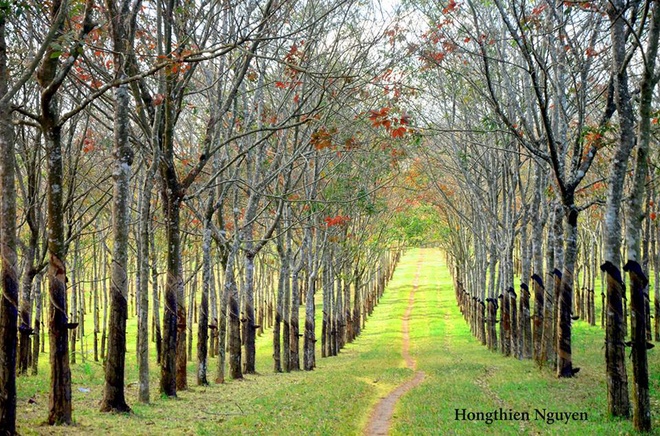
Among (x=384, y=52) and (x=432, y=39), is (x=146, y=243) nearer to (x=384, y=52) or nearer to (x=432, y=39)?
(x=384, y=52)

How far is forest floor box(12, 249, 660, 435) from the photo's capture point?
35.8 ft

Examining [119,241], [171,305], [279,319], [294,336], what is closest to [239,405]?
[171,305]

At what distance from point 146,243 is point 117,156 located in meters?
3.59

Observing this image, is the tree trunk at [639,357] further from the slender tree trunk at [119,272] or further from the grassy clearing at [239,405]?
the slender tree trunk at [119,272]

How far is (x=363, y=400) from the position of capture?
16.7m

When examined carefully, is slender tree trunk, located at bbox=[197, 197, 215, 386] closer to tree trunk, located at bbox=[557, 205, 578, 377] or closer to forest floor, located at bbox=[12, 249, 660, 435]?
forest floor, located at bbox=[12, 249, 660, 435]

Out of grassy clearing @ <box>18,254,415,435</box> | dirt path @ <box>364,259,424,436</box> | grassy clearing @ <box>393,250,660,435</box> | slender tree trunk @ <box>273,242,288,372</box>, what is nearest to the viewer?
grassy clearing @ <box>18,254,415,435</box>

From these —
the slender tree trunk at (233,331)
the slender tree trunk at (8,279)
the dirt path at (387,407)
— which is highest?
the slender tree trunk at (8,279)

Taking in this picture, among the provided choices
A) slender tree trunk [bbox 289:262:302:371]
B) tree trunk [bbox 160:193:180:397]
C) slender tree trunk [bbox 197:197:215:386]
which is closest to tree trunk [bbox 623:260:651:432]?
tree trunk [bbox 160:193:180:397]

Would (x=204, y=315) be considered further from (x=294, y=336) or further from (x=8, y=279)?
(x=8, y=279)

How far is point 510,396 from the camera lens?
14.9 m

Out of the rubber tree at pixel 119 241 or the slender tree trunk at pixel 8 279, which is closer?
the slender tree trunk at pixel 8 279

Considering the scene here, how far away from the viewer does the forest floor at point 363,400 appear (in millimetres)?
10914

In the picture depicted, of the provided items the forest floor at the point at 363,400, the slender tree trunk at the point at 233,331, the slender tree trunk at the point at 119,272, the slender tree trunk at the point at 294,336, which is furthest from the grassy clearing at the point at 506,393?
the slender tree trunk at the point at 233,331
